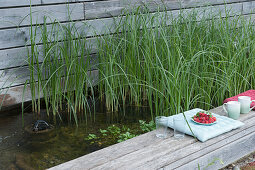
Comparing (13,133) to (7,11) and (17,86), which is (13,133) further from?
(7,11)

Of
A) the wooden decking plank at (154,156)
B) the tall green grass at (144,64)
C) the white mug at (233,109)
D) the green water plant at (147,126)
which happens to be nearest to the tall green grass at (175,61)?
the tall green grass at (144,64)

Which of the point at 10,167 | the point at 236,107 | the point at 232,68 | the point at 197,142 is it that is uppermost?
the point at 232,68

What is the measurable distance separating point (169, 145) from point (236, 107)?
25.6 inches

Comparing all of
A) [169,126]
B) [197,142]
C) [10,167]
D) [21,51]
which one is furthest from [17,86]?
[197,142]

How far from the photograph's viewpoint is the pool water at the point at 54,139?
2291 millimetres

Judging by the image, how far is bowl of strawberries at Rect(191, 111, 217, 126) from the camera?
216 centimetres

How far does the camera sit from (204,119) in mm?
2170

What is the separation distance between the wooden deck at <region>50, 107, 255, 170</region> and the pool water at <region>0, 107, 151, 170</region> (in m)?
0.55

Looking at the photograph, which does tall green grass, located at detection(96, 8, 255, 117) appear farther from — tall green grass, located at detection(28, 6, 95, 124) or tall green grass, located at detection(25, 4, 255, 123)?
tall green grass, located at detection(28, 6, 95, 124)

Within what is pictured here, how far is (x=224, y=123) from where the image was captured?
2203mm

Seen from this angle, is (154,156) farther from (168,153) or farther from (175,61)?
(175,61)

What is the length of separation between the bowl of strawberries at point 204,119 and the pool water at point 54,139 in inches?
25.6

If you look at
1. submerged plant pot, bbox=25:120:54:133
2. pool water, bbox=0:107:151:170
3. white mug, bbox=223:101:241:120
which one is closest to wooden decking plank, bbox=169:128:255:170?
white mug, bbox=223:101:241:120

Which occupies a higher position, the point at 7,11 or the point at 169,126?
the point at 7,11
